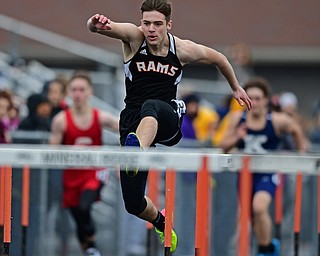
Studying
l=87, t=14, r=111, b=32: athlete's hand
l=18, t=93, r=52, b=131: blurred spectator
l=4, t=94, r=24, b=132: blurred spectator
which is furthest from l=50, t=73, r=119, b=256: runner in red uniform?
l=87, t=14, r=111, b=32: athlete's hand

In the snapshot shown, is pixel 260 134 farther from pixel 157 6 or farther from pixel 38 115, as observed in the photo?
pixel 157 6

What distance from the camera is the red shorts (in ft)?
35.9

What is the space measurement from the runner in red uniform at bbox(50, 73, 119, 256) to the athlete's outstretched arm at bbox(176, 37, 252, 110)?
2812mm

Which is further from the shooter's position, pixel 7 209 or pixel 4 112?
pixel 4 112

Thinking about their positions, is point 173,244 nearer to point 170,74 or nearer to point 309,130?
point 170,74

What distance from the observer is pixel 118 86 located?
14664 millimetres

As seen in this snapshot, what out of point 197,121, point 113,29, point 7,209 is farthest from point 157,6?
point 197,121

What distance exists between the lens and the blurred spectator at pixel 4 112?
35.8 ft

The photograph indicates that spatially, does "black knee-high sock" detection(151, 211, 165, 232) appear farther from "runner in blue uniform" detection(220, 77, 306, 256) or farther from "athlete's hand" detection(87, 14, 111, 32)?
"runner in blue uniform" detection(220, 77, 306, 256)

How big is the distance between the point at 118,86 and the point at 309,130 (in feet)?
11.3

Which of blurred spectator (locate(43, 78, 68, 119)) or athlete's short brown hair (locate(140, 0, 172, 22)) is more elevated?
athlete's short brown hair (locate(140, 0, 172, 22))

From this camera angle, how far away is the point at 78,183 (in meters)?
11.1

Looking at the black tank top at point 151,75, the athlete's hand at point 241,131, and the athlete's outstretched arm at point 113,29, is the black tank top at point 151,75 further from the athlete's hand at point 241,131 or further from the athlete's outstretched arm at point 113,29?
the athlete's hand at point 241,131

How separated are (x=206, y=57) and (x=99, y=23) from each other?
104 cm
